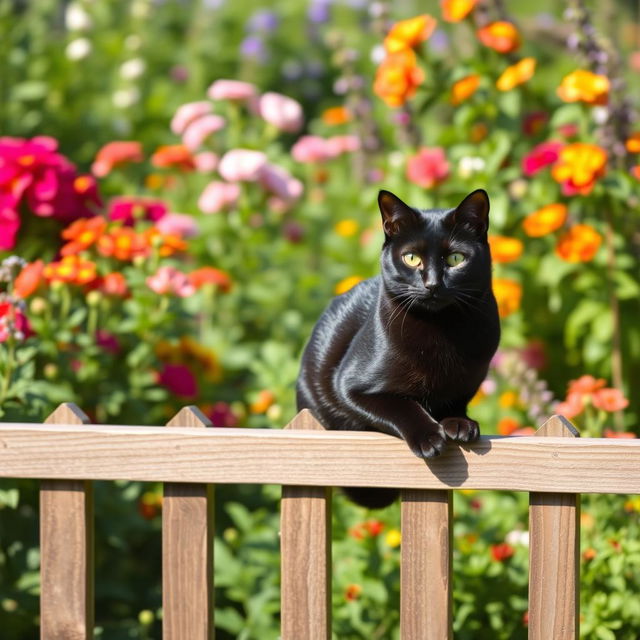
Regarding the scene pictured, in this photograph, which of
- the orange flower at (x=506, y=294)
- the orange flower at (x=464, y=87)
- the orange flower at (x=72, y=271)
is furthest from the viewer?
the orange flower at (x=464, y=87)

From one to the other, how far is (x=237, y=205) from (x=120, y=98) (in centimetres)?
125

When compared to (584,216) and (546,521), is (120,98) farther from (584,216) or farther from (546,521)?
(546,521)

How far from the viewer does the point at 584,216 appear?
10.8 feet

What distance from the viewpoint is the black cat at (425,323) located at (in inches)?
69.9

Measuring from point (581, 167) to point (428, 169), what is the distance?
0.51 meters

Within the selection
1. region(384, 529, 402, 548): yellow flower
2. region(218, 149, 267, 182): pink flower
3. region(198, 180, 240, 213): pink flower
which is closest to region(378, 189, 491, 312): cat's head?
region(384, 529, 402, 548): yellow flower

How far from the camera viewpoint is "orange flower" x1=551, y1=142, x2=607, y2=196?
112 inches

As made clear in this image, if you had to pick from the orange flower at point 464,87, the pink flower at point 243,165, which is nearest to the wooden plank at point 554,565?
the orange flower at point 464,87

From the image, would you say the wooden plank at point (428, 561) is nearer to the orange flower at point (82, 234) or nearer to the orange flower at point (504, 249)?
the orange flower at point (82, 234)

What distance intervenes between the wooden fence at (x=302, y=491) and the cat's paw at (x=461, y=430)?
0.03 meters

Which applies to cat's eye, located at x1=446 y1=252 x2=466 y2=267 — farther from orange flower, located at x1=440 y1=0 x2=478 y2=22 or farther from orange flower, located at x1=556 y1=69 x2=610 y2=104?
orange flower, located at x1=440 y1=0 x2=478 y2=22

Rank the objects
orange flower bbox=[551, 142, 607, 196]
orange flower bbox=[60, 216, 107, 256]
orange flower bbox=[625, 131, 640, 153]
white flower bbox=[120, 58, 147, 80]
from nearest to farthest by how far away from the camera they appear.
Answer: orange flower bbox=[60, 216, 107, 256]
orange flower bbox=[551, 142, 607, 196]
orange flower bbox=[625, 131, 640, 153]
white flower bbox=[120, 58, 147, 80]

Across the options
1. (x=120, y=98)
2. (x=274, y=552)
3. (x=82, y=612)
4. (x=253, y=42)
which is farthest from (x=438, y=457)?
(x=253, y=42)

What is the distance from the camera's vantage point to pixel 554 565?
173cm
